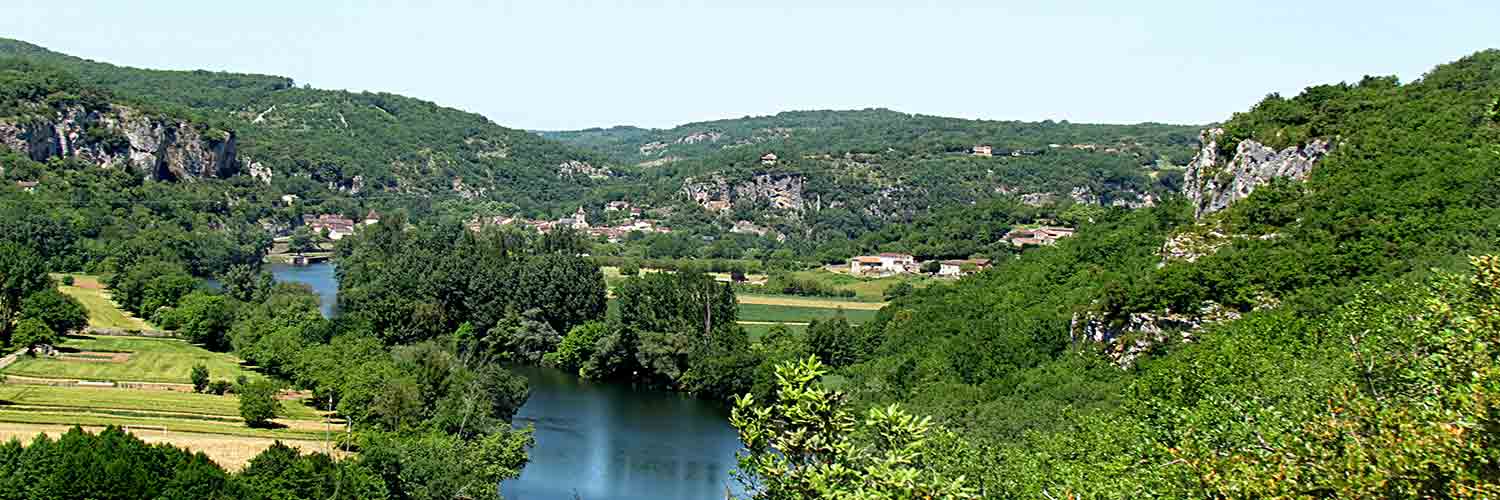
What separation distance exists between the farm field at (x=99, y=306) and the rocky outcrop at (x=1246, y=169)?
46.4 metres

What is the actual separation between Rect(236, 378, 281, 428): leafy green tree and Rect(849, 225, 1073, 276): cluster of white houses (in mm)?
57005

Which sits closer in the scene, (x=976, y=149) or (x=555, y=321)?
(x=555, y=321)

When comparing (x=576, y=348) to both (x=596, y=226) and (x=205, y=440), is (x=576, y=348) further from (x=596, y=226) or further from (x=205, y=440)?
(x=596, y=226)

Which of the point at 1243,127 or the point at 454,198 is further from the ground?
the point at 1243,127

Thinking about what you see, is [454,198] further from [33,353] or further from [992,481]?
[992,481]

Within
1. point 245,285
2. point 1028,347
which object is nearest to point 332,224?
point 245,285

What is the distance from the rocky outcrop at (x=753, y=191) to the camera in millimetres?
163250

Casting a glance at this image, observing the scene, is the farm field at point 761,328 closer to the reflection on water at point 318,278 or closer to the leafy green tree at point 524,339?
the leafy green tree at point 524,339

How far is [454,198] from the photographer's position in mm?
182125

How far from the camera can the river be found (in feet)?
136

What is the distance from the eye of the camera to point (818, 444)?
14.7m

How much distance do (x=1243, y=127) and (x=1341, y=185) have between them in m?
7.67

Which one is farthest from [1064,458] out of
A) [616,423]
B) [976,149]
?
[976,149]

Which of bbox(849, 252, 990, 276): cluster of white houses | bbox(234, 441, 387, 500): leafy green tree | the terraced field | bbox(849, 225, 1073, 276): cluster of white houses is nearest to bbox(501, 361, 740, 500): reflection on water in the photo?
A: the terraced field
